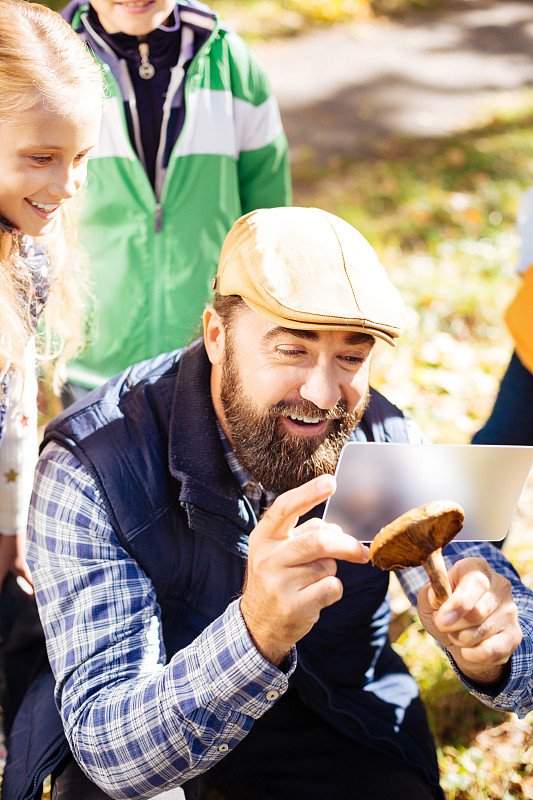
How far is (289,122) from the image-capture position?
729cm

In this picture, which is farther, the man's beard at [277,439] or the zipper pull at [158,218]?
the zipper pull at [158,218]

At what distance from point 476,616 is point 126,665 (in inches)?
27.9

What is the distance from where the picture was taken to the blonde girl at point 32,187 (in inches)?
67.2

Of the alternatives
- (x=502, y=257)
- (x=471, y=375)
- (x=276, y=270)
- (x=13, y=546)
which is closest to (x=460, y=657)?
(x=276, y=270)

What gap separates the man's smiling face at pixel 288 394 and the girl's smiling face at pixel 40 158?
491 millimetres

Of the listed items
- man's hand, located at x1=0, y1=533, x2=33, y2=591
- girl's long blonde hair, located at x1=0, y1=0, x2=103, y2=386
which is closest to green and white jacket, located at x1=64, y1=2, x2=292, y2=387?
girl's long blonde hair, located at x1=0, y1=0, x2=103, y2=386

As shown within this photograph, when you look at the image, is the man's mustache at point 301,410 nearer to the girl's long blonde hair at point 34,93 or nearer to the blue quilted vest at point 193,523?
the blue quilted vest at point 193,523

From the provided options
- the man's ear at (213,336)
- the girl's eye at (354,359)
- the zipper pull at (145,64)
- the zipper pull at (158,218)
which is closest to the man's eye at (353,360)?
the girl's eye at (354,359)

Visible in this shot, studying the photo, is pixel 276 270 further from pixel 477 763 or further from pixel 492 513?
Result: pixel 477 763

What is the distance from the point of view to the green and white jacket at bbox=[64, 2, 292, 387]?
258cm

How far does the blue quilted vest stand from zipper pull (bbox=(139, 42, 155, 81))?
1015mm

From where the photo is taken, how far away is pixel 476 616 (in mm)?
1524

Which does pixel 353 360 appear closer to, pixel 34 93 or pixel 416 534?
pixel 416 534

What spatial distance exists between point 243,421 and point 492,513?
570 mm
